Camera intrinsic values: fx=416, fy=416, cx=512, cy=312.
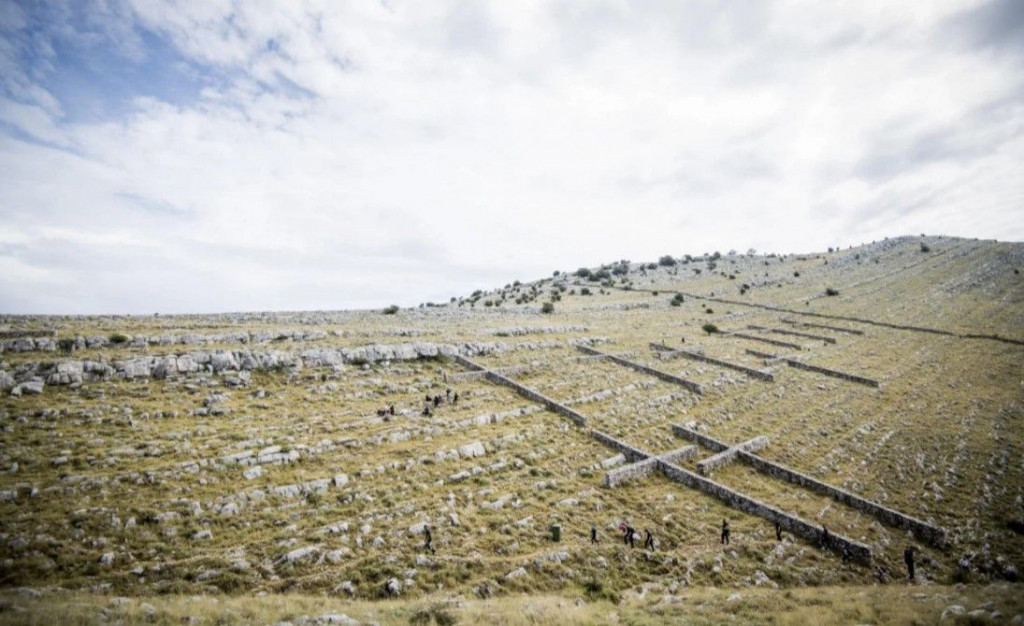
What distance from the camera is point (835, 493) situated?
22.2m

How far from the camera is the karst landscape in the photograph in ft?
43.5

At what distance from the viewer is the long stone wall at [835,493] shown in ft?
62.8

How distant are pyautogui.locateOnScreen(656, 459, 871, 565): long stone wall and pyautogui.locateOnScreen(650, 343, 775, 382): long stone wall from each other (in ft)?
76.7

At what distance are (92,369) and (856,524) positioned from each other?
4120cm

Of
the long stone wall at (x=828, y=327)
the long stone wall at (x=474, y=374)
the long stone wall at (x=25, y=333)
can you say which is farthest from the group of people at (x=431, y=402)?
the long stone wall at (x=828, y=327)

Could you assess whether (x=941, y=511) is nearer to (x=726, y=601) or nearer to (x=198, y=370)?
(x=726, y=601)

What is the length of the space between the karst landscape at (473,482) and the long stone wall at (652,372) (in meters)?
0.27

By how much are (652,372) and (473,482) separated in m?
24.9

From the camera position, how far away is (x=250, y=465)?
19.2 m

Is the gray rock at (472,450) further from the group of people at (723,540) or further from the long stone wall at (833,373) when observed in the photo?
the long stone wall at (833,373)

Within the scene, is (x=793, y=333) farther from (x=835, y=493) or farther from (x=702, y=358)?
(x=835, y=493)

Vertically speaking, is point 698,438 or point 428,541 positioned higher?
point 428,541

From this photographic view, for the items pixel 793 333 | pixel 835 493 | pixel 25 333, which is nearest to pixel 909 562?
pixel 835 493

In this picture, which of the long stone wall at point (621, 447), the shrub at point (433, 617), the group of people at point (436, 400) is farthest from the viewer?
the group of people at point (436, 400)
